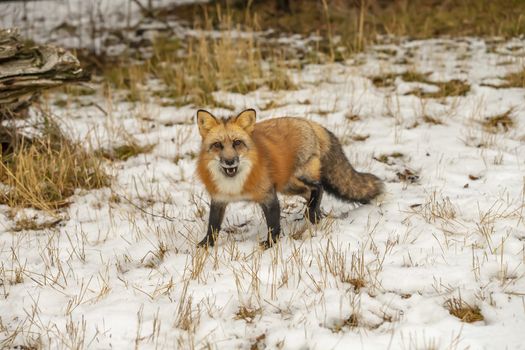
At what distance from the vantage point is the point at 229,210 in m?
6.17

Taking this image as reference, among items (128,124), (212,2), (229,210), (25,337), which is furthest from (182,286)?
(212,2)

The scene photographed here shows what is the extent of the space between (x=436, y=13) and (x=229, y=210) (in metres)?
10.2

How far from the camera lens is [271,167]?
5.01 m

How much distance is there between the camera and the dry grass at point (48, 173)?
622 centimetres

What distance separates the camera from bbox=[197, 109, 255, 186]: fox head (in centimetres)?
464

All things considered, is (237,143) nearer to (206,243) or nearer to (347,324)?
(206,243)

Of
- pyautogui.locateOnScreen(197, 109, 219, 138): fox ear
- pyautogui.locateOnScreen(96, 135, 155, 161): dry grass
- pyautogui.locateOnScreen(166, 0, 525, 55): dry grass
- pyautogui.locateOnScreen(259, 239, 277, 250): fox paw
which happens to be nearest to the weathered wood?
pyautogui.locateOnScreen(96, 135, 155, 161): dry grass

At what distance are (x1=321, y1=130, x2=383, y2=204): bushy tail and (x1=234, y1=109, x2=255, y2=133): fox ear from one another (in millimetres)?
995

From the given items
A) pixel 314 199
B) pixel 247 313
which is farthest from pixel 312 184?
pixel 247 313

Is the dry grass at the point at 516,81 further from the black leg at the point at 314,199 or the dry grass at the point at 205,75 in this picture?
the black leg at the point at 314,199

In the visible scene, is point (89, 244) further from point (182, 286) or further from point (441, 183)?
point (441, 183)

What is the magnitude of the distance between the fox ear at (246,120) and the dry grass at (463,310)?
7.43 ft

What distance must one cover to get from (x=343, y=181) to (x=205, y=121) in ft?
5.49

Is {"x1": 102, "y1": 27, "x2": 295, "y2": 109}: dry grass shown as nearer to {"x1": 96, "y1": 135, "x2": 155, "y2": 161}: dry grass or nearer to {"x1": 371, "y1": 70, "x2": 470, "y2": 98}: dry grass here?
{"x1": 371, "y1": 70, "x2": 470, "y2": 98}: dry grass
